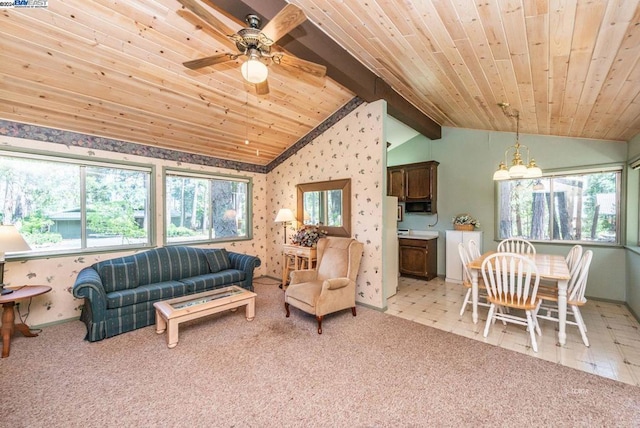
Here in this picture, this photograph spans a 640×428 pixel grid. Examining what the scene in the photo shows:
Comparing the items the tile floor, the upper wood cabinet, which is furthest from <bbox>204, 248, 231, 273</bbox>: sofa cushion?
the upper wood cabinet

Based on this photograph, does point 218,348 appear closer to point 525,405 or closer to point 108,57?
point 525,405

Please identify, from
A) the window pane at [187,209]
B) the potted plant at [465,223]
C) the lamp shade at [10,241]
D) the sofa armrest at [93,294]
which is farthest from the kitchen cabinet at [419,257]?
the lamp shade at [10,241]

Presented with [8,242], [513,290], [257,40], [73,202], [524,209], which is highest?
[257,40]

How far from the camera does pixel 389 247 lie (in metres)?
4.29

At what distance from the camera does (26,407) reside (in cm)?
192

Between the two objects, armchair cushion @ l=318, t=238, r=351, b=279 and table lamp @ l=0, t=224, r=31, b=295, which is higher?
table lamp @ l=0, t=224, r=31, b=295

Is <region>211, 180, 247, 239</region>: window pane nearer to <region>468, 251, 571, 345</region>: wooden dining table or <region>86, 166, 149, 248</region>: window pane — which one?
<region>86, 166, 149, 248</region>: window pane

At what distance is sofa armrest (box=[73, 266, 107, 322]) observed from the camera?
283 cm

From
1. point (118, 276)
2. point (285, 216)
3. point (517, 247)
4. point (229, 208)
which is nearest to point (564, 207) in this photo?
point (517, 247)

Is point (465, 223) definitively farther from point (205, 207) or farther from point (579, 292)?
point (205, 207)

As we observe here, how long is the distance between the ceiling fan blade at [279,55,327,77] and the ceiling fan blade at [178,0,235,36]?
0.50 metres

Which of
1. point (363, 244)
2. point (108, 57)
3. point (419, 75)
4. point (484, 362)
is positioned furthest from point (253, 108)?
point (484, 362)

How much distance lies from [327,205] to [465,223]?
108 inches

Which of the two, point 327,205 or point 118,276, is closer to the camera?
point 118,276
